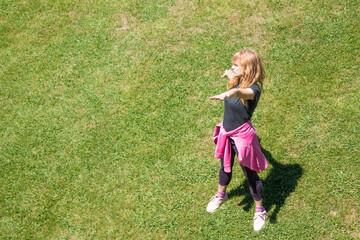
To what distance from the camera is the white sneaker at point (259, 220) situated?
18.6 feet

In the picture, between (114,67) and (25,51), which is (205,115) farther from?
(25,51)

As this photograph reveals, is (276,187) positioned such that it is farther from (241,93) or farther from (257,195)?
(241,93)

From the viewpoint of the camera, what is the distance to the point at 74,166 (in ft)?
22.2

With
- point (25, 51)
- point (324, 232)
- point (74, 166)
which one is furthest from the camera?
point (25, 51)

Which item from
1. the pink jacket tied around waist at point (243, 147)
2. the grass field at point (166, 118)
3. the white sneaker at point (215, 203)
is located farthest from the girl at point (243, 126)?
the grass field at point (166, 118)

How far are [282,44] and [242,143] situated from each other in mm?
3506

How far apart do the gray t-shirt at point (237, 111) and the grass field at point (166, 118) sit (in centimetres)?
154

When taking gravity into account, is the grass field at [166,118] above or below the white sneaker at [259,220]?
above

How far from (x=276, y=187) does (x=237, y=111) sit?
186 cm

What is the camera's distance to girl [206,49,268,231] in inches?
188

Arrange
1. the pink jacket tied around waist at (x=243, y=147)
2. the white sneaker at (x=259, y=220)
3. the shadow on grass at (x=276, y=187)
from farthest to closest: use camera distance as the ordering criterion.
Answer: the shadow on grass at (x=276, y=187)
the white sneaker at (x=259, y=220)
the pink jacket tied around waist at (x=243, y=147)

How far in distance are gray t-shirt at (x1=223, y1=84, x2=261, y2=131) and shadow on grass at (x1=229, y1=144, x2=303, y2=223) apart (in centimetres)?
152

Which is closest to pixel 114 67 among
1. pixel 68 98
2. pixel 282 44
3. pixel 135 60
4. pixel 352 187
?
pixel 135 60

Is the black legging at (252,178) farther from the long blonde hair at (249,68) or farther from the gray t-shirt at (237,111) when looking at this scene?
the long blonde hair at (249,68)
